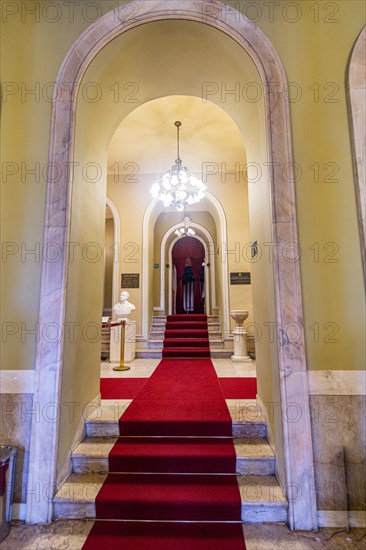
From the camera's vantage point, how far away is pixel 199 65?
8.55 ft

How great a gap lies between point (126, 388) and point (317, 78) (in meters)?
3.50

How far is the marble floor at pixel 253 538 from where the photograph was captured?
1536mm

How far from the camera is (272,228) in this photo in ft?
6.40

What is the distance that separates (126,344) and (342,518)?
4.04 metres

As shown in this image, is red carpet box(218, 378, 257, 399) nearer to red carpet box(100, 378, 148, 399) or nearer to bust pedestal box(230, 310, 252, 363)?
red carpet box(100, 378, 148, 399)

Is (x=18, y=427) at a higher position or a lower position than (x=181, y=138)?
lower

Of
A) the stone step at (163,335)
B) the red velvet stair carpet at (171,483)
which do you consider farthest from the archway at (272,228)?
the stone step at (163,335)

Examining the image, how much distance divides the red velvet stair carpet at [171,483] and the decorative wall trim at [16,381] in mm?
796

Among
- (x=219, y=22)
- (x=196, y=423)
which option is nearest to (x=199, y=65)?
(x=219, y=22)

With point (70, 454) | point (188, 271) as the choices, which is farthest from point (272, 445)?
point (188, 271)

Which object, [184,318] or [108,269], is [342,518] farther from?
[108,269]

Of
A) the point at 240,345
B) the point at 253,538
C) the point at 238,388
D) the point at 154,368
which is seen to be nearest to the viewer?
the point at 253,538

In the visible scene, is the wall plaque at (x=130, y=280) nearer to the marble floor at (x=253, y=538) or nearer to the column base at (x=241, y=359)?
the column base at (x=241, y=359)

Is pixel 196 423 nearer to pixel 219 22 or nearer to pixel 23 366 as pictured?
pixel 23 366
